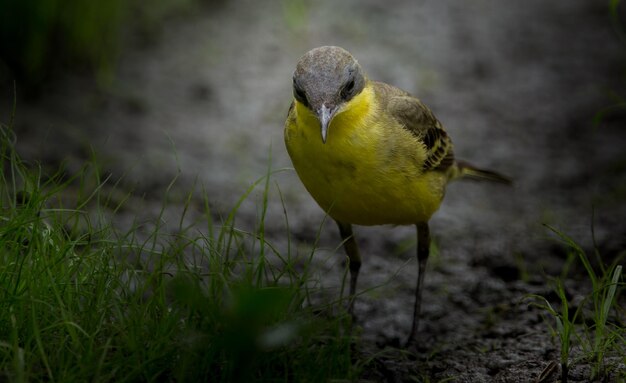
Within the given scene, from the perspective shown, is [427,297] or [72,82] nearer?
[427,297]

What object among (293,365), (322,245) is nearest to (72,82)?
(322,245)

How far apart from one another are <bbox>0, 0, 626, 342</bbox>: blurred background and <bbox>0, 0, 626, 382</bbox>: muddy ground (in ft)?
0.07

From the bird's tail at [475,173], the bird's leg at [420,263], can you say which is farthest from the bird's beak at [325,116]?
the bird's tail at [475,173]

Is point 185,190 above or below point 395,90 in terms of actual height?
below

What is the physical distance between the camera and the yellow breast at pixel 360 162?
4.03 m

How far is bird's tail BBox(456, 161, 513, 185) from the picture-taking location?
5.51m

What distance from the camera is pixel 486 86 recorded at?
328 inches

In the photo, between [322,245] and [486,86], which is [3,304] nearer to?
[322,245]

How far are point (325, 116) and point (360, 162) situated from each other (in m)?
0.34

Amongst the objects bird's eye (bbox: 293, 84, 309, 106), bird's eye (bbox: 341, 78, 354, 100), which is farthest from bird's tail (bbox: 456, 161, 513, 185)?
bird's eye (bbox: 293, 84, 309, 106)

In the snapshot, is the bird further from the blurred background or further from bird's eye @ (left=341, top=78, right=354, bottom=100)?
the blurred background

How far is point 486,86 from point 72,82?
13.1 feet

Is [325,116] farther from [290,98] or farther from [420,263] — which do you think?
[290,98]

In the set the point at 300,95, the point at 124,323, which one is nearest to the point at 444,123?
the point at 300,95
